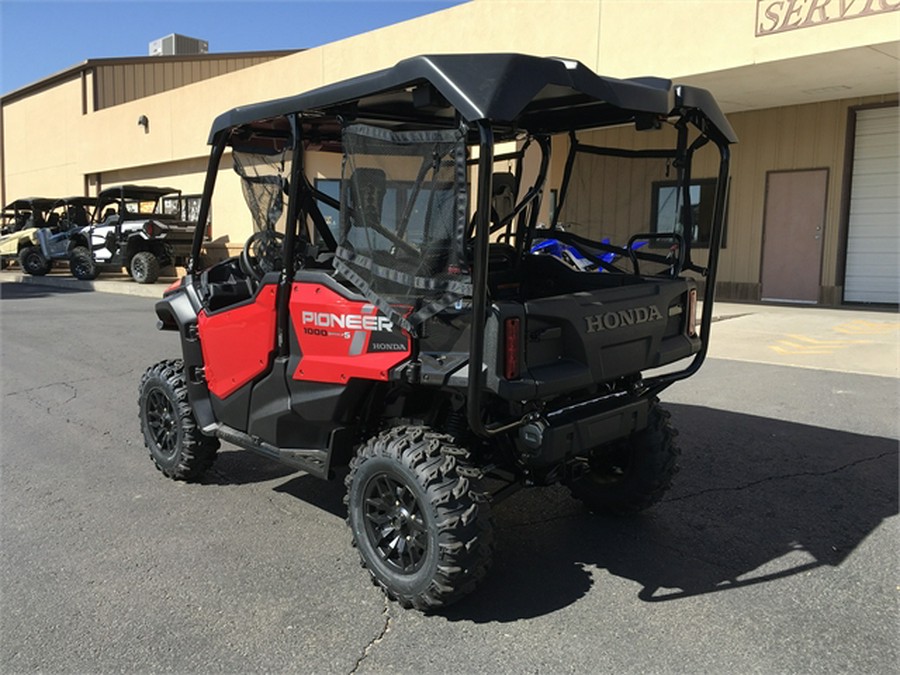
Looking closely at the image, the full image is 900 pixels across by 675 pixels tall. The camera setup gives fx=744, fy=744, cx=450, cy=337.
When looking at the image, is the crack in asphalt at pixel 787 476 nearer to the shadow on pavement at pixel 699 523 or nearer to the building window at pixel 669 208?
the shadow on pavement at pixel 699 523

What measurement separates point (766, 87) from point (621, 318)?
9.97 meters

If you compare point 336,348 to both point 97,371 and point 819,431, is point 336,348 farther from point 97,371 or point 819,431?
point 97,371

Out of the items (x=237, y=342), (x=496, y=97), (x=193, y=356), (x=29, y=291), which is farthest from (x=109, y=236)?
(x=496, y=97)

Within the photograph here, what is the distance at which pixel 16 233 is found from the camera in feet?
72.1

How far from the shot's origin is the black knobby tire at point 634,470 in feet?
13.1

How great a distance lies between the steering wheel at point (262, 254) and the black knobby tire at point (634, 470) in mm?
2047

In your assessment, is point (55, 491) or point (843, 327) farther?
point (843, 327)

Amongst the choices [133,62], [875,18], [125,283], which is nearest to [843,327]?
[875,18]

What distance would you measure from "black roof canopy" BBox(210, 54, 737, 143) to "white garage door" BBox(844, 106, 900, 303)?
1102cm

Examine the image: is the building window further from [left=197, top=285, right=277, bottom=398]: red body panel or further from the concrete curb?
the concrete curb

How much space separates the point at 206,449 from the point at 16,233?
2100cm

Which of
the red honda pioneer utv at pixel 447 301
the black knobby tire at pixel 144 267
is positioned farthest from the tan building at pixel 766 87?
the red honda pioneer utv at pixel 447 301

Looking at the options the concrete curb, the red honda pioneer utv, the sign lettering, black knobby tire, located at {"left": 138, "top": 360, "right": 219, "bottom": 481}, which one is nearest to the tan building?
the sign lettering

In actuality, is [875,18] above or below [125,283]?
above
